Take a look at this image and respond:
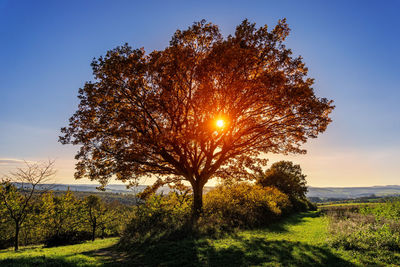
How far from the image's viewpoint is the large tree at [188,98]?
512 inches

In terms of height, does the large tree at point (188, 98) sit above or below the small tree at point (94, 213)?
above

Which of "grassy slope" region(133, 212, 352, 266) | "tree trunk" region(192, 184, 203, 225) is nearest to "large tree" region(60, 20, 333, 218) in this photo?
"tree trunk" region(192, 184, 203, 225)

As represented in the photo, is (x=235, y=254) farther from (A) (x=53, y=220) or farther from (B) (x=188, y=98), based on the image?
(A) (x=53, y=220)

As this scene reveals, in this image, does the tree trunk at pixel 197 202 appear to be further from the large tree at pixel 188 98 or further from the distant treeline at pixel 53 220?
the distant treeline at pixel 53 220

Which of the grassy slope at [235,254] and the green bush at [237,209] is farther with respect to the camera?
the green bush at [237,209]

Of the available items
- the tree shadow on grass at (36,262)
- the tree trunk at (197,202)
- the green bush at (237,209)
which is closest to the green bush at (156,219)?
the tree trunk at (197,202)

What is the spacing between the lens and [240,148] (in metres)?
16.8

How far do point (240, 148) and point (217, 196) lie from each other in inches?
218

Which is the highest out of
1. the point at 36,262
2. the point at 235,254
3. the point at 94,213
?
the point at 36,262

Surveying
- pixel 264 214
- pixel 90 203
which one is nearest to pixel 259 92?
pixel 264 214

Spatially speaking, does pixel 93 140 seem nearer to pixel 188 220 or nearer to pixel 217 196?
pixel 188 220

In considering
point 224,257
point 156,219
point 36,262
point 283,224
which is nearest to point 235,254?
point 224,257

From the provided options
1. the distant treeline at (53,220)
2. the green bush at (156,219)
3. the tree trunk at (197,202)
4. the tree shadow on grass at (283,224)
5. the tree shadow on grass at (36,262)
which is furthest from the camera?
the distant treeline at (53,220)

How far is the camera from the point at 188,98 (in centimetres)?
1406
